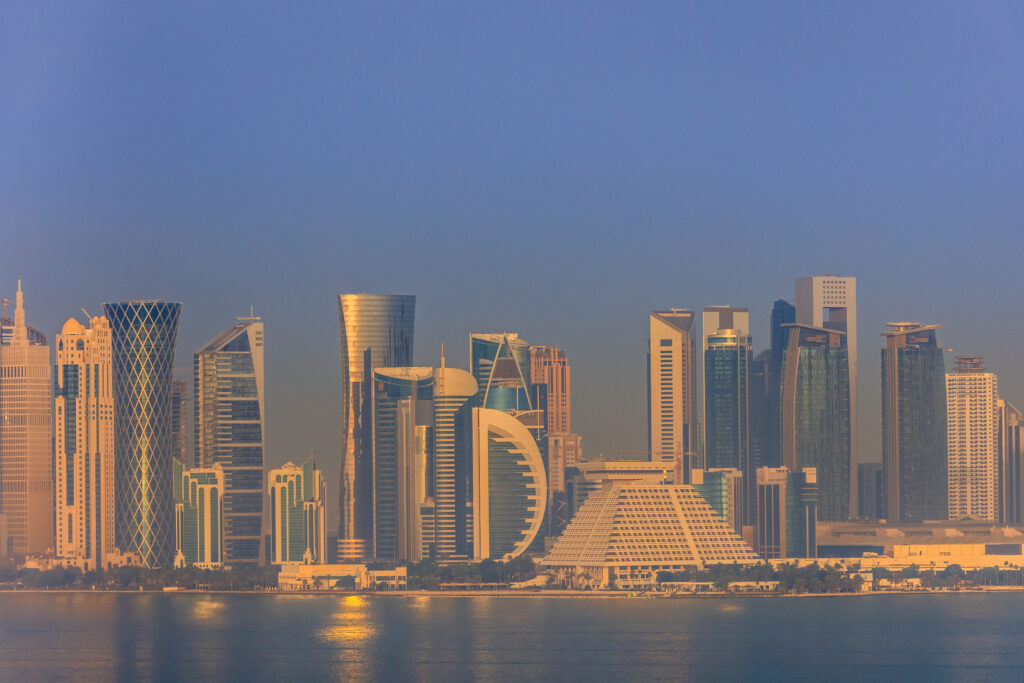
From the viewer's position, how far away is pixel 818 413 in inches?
4259

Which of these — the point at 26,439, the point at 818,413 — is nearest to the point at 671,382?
the point at 818,413

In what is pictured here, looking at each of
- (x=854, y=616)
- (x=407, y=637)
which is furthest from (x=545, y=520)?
(x=407, y=637)

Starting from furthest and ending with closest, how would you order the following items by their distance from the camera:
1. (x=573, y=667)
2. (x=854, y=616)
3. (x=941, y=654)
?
(x=854, y=616) → (x=941, y=654) → (x=573, y=667)

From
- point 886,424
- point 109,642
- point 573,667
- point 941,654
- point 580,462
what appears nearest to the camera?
point 573,667

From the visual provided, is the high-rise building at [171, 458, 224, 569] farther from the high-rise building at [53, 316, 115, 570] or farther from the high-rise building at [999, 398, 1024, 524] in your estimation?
the high-rise building at [999, 398, 1024, 524]

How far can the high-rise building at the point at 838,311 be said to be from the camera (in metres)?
108

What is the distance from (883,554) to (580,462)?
44.1 feet

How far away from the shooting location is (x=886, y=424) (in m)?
110

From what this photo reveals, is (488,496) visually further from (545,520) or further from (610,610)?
(610,610)

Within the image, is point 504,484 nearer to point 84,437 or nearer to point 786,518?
point 786,518

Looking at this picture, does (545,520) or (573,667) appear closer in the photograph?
(573,667)

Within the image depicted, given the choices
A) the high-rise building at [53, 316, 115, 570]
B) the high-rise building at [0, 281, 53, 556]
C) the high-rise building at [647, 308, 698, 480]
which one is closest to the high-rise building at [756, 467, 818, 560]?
the high-rise building at [647, 308, 698, 480]

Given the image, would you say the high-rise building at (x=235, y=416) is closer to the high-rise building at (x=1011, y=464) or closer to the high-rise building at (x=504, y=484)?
the high-rise building at (x=504, y=484)

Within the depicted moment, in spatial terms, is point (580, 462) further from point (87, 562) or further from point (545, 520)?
point (87, 562)
